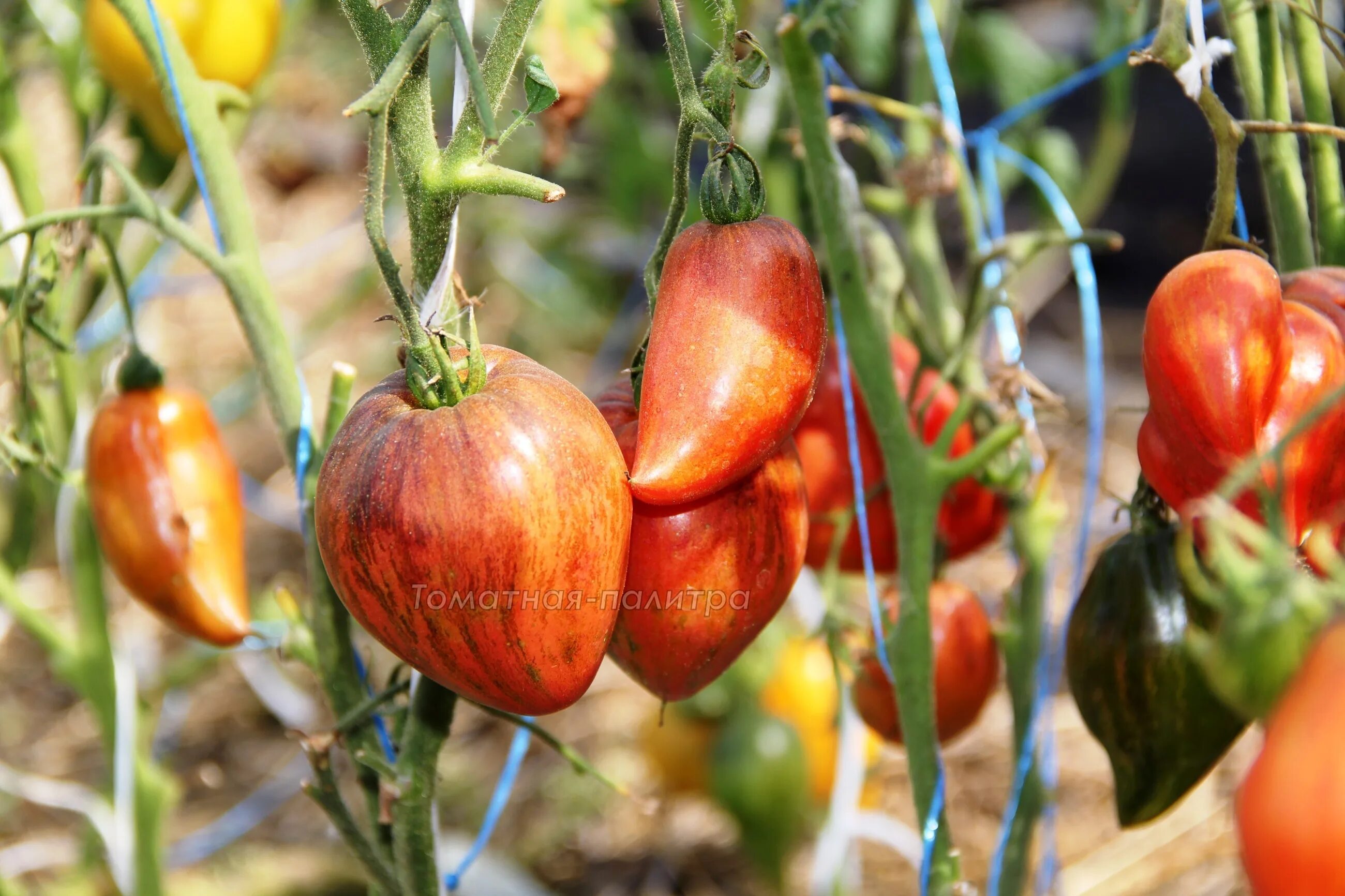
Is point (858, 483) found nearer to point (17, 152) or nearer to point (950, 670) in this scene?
point (950, 670)

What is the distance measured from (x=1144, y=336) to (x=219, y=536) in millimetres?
521

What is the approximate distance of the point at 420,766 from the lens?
1.95ft

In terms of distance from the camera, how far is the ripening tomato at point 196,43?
2.92 feet

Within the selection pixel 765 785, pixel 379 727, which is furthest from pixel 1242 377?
pixel 765 785

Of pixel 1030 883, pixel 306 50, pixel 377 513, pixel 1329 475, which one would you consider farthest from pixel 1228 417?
pixel 306 50

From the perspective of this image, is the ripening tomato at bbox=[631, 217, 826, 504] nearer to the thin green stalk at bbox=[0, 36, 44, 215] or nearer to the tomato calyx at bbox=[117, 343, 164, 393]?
the tomato calyx at bbox=[117, 343, 164, 393]

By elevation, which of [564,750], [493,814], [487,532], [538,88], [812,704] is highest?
[538,88]

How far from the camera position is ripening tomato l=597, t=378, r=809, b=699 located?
513 mm

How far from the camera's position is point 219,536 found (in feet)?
2.40

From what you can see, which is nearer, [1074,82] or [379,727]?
[379,727]

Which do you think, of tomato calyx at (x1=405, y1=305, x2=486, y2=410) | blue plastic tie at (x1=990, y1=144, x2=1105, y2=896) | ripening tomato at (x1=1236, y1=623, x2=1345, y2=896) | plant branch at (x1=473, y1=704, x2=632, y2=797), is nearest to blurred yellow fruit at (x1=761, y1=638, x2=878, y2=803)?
blue plastic tie at (x1=990, y1=144, x2=1105, y2=896)

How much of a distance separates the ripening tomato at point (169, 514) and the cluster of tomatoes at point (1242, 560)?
48cm

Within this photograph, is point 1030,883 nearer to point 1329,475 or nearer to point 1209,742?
point 1209,742

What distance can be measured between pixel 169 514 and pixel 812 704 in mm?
777
